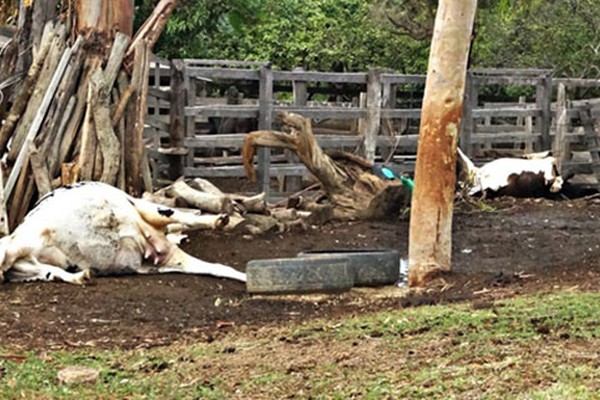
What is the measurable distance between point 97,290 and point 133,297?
352 mm

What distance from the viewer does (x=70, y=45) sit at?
442 inches

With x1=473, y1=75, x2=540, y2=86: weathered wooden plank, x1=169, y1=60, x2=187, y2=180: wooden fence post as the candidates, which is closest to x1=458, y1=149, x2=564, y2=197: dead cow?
x1=473, y1=75, x2=540, y2=86: weathered wooden plank

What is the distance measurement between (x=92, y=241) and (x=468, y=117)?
374 inches


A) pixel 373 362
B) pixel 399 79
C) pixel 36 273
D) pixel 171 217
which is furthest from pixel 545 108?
pixel 373 362

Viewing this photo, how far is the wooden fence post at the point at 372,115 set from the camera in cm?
1570

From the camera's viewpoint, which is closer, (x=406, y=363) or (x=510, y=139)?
(x=406, y=363)

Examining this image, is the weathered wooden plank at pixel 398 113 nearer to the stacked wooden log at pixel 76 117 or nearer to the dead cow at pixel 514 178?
the dead cow at pixel 514 178

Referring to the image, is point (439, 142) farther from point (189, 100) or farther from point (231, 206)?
point (189, 100)

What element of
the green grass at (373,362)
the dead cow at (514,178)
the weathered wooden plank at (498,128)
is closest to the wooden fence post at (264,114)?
the dead cow at (514,178)

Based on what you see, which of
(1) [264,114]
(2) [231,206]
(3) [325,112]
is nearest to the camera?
(2) [231,206]

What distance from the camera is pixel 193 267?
31.4 ft

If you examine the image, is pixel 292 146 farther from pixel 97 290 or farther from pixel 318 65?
pixel 318 65

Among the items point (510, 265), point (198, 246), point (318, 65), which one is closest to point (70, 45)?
point (198, 246)

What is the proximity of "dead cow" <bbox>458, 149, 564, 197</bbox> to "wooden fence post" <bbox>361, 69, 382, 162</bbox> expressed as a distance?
4.35 feet
